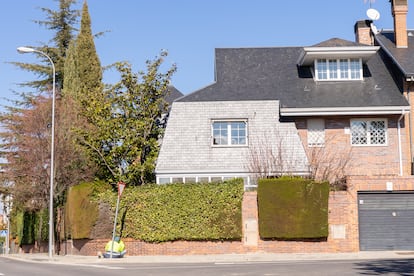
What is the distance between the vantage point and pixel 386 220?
25.2 m

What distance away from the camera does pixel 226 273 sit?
16.1 meters

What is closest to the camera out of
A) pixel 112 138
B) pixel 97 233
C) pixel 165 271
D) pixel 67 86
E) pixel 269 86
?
pixel 165 271

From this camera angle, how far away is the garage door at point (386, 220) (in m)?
24.9

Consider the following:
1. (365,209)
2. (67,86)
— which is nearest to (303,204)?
(365,209)

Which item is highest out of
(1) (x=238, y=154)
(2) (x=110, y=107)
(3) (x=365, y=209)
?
(2) (x=110, y=107)

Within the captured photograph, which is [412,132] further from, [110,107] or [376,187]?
[110,107]

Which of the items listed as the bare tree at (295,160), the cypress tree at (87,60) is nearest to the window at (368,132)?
the bare tree at (295,160)

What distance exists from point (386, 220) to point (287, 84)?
9.69m

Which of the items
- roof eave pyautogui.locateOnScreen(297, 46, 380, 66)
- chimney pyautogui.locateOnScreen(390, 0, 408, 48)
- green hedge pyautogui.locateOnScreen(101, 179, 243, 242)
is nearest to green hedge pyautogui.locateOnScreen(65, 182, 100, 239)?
green hedge pyautogui.locateOnScreen(101, 179, 243, 242)

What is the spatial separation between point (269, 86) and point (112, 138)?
28.7ft

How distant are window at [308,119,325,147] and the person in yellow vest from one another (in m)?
11.0

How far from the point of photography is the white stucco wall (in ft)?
93.8

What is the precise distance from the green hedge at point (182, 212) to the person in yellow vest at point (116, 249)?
4.10 ft

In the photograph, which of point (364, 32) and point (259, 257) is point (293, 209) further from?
point (364, 32)
